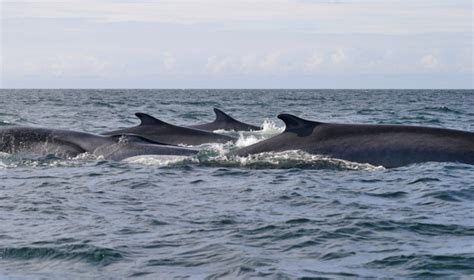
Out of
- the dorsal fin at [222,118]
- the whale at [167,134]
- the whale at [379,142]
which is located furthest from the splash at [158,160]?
the dorsal fin at [222,118]

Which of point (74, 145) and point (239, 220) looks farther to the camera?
point (74, 145)

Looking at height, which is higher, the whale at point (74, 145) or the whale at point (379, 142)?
the whale at point (379, 142)

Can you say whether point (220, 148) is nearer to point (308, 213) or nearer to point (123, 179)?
point (123, 179)

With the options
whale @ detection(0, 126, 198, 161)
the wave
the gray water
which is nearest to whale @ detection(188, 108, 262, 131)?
whale @ detection(0, 126, 198, 161)

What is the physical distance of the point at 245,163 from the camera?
650 inches

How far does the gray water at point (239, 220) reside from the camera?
8555 millimetres

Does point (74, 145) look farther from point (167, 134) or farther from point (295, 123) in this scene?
point (295, 123)

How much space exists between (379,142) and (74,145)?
6455 mm

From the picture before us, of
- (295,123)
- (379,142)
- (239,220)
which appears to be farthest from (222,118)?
(239,220)

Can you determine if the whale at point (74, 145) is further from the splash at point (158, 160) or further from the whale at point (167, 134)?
the whale at point (167, 134)

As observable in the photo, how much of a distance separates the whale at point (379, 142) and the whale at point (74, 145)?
3.21 metres

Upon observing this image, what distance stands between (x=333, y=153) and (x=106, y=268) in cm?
746

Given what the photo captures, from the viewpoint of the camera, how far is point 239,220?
10.8m

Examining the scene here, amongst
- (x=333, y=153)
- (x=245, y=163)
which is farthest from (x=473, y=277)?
(x=245, y=163)
